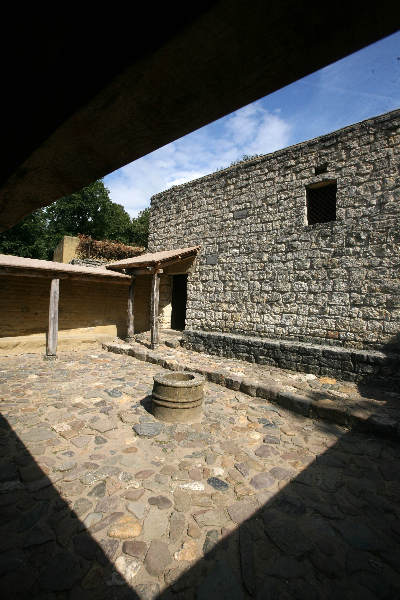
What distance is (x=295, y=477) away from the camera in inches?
118

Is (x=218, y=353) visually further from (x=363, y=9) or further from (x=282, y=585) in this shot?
(x=363, y=9)

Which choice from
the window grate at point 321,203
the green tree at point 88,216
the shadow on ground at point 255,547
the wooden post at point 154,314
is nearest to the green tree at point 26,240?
the green tree at point 88,216

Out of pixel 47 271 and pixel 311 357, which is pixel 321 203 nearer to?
pixel 311 357

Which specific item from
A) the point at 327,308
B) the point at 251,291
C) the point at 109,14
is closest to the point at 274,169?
the point at 251,291

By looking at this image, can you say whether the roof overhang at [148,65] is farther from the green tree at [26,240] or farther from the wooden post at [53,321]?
the green tree at [26,240]

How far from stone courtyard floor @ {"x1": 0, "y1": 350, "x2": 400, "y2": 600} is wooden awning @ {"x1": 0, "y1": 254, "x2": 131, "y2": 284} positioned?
14.0ft

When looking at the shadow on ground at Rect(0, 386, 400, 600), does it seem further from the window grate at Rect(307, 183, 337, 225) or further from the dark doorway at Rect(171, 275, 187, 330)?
the dark doorway at Rect(171, 275, 187, 330)

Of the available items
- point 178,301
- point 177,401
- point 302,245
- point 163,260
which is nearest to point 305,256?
point 302,245

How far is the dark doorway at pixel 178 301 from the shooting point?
12.0 meters

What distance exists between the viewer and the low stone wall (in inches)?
225

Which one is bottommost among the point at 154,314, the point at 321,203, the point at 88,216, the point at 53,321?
the point at 53,321

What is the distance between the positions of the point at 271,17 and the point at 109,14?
49 cm

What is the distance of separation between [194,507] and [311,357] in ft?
16.0

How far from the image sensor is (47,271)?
316 inches
